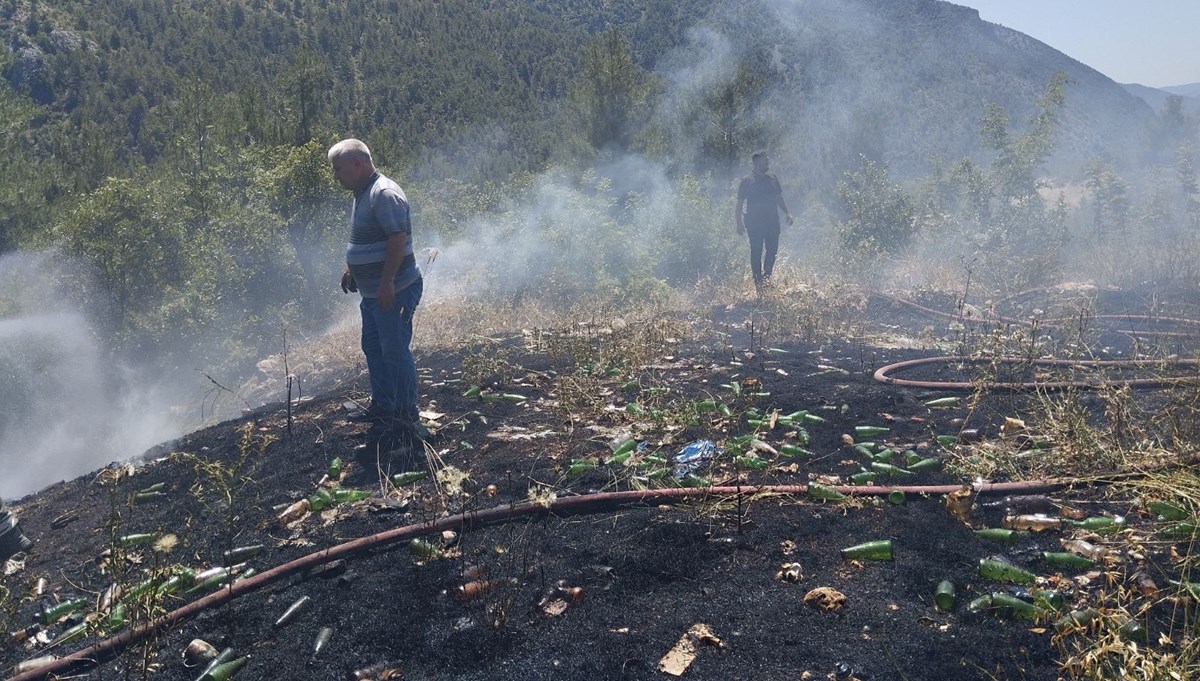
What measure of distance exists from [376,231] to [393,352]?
74 cm

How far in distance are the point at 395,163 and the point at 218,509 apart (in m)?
12.6

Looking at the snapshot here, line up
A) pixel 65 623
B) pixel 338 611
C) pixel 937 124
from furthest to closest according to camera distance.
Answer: pixel 937 124 < pixel 65 623 < pixel 338 611

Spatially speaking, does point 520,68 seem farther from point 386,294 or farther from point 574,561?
point 574,561

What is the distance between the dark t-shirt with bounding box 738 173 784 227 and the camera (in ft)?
30.6

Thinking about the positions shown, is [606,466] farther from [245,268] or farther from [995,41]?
[995,41]

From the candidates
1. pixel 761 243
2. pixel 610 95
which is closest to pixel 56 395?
pixel 761 243

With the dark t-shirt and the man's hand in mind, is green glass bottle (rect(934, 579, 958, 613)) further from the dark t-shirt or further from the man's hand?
the dark t-shirt

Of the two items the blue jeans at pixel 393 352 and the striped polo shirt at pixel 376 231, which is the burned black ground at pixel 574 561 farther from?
the striped polo shirt at pixel 376 231

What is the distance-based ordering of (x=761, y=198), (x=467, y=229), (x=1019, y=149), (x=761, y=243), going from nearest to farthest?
(x=761, y=198) → (x=761, y=243) → (x=1019, y=149) → (x=467, y=229)

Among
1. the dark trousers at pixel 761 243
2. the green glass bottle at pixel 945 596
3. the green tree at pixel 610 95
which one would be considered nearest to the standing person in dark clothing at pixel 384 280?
the green glass bottle at pixel 945 596

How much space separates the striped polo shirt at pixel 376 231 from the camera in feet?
14.1

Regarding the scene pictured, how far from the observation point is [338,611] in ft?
9.18

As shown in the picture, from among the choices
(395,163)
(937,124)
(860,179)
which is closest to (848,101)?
(937,124)

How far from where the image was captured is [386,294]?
4367 mm
